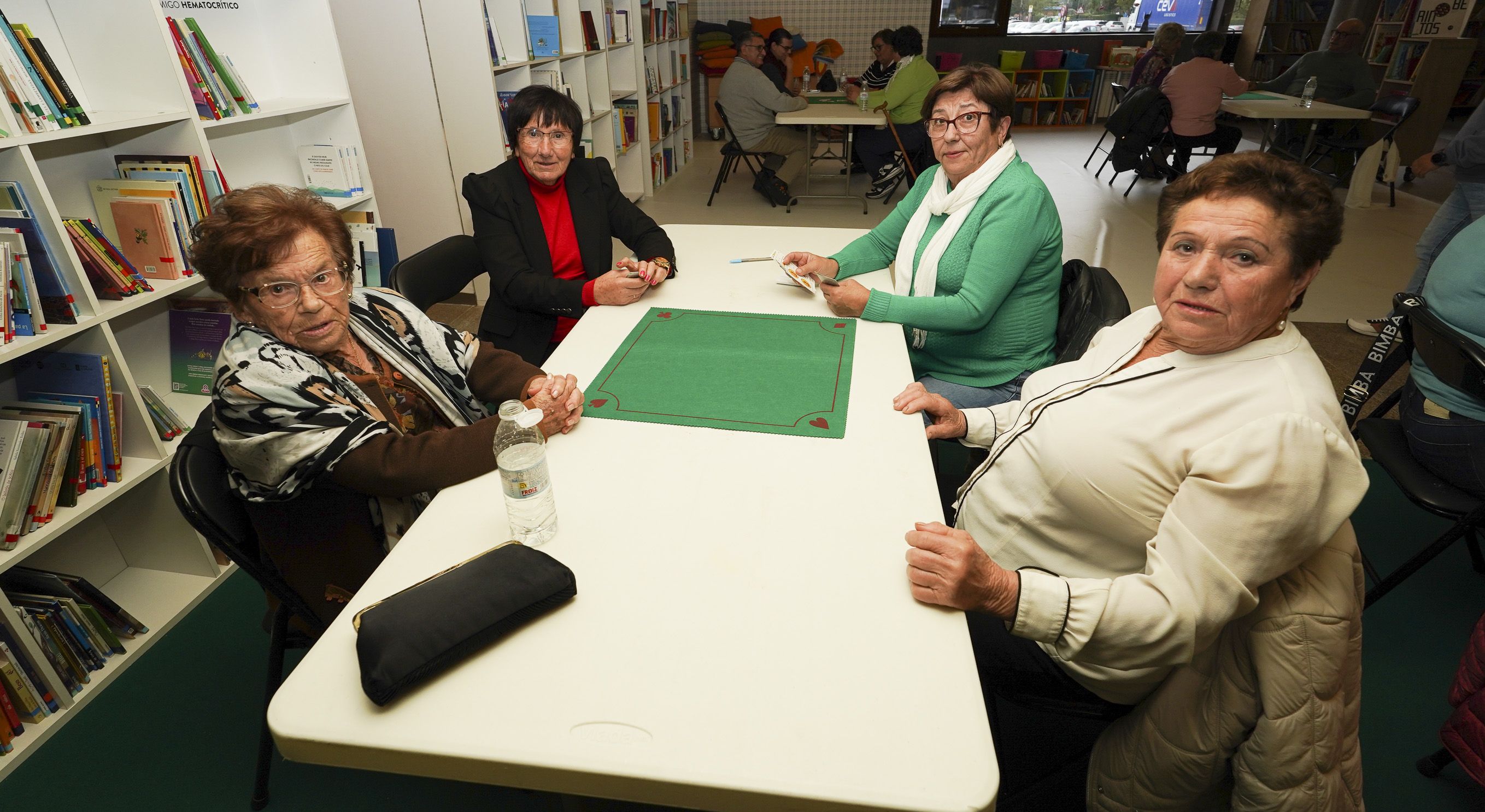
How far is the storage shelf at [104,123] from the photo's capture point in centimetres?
163

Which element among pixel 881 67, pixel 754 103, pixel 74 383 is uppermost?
pixel 881 67

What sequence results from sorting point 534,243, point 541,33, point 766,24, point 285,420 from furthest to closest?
point 766,24
point 541,33
point 534,243
point 285,420

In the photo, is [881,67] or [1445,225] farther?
[881,67]

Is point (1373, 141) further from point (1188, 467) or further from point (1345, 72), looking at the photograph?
point (1188, 467)

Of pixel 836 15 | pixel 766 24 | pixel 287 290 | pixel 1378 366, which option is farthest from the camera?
pixel 836 15

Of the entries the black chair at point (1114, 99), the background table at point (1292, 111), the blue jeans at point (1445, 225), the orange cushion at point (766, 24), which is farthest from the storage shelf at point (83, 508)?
the orange cushion at point (766, 24)

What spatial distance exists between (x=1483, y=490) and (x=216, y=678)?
126 inches

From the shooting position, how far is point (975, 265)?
1.85 meters

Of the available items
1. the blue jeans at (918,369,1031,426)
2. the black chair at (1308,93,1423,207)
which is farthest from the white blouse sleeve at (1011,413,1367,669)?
the black chair at (1308,93,1423,207)

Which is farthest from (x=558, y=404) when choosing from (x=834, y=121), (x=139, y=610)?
(x=834, y=121)

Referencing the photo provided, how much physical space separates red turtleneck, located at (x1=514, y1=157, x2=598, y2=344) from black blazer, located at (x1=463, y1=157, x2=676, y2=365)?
2 centimetres

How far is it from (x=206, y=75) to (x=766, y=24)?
25.9ft

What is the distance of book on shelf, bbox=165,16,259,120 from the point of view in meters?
2.09

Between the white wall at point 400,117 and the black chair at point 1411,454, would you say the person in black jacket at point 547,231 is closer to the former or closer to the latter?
the white wall at point 400,117
